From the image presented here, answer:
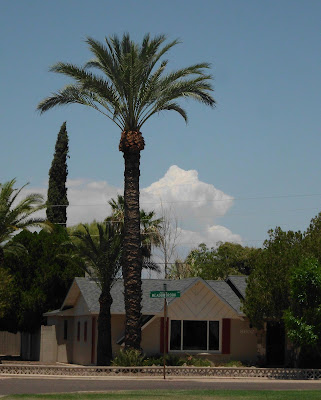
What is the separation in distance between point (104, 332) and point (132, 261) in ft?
17.8

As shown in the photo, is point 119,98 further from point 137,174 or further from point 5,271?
point 5,271

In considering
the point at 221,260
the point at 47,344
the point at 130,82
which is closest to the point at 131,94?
the point at 130,82

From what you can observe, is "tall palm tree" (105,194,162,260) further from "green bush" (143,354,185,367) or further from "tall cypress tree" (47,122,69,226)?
"green bush" (143,354,185,367)

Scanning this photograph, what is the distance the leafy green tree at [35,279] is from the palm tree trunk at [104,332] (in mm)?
10399

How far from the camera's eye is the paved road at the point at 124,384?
80.7 feet

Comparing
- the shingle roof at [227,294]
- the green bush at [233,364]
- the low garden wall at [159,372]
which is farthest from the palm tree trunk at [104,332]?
the shingle roof at [227,294]

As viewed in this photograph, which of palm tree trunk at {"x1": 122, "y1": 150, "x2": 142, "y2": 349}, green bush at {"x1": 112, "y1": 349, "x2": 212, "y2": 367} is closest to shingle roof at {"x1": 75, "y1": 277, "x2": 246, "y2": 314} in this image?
green bush at {"x1": 112, "y1": 349, "x2": 212, "y2": 367}

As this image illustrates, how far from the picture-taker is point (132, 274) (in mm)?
33312

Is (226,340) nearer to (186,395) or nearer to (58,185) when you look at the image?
(186,395)

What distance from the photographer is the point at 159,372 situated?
31438 millimetres

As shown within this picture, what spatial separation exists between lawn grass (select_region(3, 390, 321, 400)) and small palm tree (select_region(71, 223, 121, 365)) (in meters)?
14.1

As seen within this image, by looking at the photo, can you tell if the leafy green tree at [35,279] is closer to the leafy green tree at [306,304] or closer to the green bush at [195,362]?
the green bush at [195,362]

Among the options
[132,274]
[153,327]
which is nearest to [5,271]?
[153,327]

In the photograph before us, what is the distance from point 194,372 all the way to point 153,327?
7.27 metres
